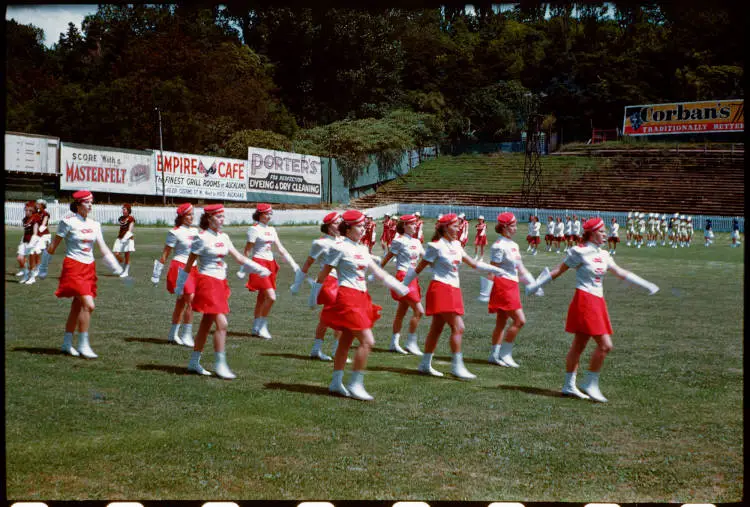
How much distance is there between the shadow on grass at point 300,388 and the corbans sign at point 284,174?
8.91 m

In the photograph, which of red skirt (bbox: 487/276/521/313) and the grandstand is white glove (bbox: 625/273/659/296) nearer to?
red skirt (bbox: 487/276/521/313)

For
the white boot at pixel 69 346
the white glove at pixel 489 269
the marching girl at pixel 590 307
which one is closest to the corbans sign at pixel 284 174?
the white boot at pixel 69 346

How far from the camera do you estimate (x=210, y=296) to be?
9.09 meters

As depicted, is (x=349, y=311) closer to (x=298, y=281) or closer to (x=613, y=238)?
(x=298, y=281)

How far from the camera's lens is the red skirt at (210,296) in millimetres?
9047

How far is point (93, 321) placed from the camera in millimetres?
13258

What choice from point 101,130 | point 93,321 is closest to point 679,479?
point 93,321

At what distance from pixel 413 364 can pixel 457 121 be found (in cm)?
448

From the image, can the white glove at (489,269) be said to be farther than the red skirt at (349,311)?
Yes

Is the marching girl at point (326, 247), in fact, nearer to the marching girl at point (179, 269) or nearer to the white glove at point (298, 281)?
the white glove at point (298, 281)

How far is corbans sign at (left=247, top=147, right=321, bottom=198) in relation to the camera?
732 inches

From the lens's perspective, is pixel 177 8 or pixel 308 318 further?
pixel 308 318

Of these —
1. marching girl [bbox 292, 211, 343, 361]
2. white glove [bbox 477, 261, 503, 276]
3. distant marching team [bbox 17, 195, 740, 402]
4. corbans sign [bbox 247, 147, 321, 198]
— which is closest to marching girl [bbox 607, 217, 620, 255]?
corbans sign [bbox 247, 147, 321, 198]

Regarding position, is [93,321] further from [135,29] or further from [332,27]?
[332,27]
